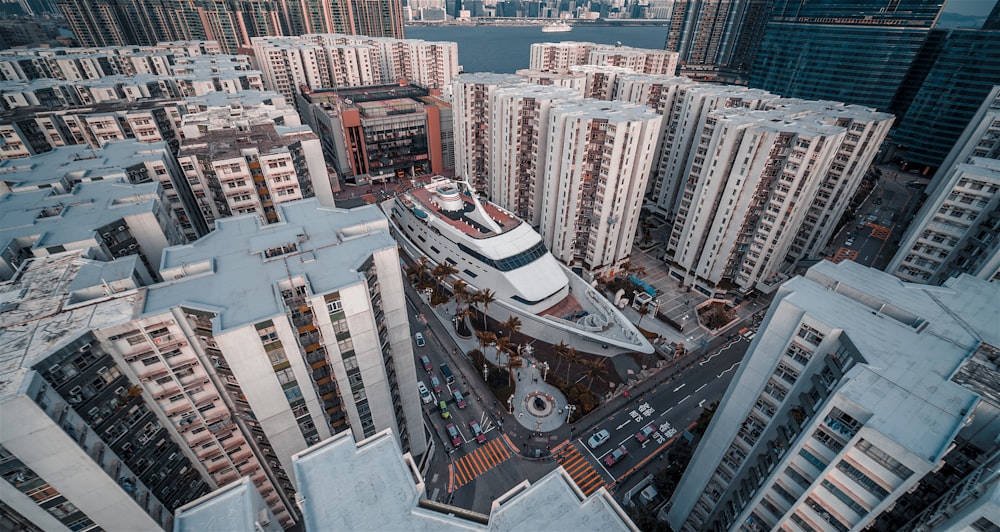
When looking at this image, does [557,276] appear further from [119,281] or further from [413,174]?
[413,174]

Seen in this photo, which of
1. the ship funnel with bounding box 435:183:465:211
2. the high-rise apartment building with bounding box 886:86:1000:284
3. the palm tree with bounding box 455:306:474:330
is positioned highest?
the high-rise apartment building with bounding box 886:86:1000:284

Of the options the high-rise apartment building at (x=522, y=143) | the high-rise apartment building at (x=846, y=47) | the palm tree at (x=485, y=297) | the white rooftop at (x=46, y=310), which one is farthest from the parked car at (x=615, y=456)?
the high-rise apartment building at (x=846, y=47)

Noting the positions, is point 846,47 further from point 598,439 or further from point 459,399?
point 459,399

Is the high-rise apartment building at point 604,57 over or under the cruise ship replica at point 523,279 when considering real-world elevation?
over

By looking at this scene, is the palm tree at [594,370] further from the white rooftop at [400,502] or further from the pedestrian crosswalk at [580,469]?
the white rooftop at [400,502]

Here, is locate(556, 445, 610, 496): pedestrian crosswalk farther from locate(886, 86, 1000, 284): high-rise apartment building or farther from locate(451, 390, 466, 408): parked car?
locate(886, 86, 1000, 284): high-rise apartment building

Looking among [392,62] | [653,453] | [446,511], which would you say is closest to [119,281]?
[446,511]

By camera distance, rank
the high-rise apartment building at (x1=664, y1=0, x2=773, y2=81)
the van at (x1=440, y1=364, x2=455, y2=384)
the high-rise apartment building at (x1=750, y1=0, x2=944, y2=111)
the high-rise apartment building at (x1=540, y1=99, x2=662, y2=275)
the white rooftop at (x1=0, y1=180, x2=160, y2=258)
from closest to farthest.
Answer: the white rooftop at (x1=0, y1=180, x2=160, y2=258), the van at (x1=440, y1=364, x2=455, y2=384), the high-rise apartment building at (x1=540, y1=99, x2=662, y2=275), the high-rise apartment building at (x1=750, y1=0, x2=944, y2=111), the high-rise apartment building at (x1=664, y1=0, x2=773, y2=81)

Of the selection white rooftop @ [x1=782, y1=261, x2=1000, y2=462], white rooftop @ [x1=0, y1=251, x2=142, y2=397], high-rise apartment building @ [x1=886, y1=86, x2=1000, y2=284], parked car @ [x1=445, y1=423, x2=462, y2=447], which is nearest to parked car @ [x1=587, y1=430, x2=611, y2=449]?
parked car @ [x1=445, y1=423, x2=462, y2=447]
